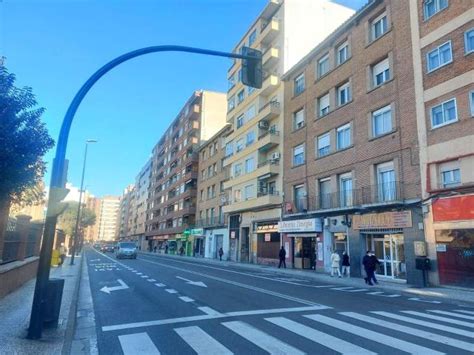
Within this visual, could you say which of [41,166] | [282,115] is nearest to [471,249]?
[41,166]

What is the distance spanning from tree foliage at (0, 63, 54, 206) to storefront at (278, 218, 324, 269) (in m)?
20.0

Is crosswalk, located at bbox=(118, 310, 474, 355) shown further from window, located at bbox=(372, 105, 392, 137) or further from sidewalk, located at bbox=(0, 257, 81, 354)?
window, located at bbox=(372, 105, 392, 137)

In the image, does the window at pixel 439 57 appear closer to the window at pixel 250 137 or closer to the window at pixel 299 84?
the window at pixel 299 84

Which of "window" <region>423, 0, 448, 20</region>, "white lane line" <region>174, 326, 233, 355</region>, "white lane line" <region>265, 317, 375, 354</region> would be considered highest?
"window" <region>423, 0, 448, 20</region>

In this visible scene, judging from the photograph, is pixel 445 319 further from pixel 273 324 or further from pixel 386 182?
pixel 386 182

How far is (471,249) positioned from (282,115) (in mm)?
19850

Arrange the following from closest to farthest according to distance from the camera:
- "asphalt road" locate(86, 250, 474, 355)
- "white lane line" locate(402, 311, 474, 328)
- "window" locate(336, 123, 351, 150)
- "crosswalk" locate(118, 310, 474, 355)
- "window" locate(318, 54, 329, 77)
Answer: "crosswalk" locate(118, 310, 474, 355)
"asphalt road" locate(86, 250, 474, 355)
"white lane line" locate(402, 311, 474, 328)
"window" locate(336, 123, 351, 150)
"window" locate(318, 54, 329, 77)

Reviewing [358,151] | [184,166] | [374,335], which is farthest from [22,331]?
[184,166]

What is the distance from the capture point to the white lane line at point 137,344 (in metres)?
5.69

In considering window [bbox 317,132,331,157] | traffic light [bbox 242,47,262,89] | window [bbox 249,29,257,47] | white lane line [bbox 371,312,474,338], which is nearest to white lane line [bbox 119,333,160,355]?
traffic light [bbox 242,47,262,89]

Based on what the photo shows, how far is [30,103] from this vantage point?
24.8ft

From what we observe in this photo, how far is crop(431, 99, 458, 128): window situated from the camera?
17141 millimetres

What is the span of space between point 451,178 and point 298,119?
15.0 metres

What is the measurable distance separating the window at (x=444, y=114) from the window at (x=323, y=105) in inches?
356
